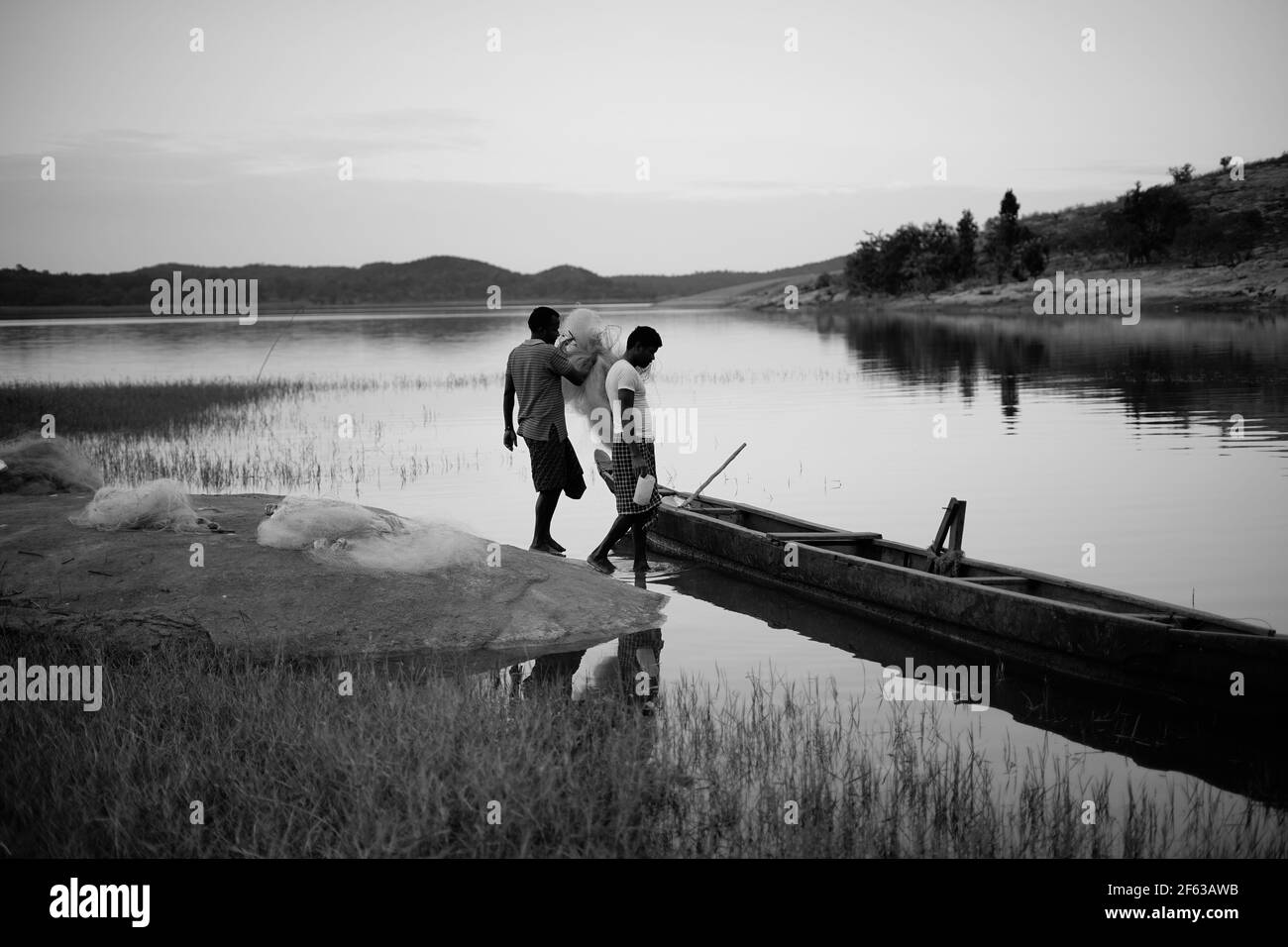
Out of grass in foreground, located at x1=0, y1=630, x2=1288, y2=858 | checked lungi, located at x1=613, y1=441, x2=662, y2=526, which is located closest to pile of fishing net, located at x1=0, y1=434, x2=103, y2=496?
grass in foreground, located at x1=0, y1=630, x2=1288, y2=858

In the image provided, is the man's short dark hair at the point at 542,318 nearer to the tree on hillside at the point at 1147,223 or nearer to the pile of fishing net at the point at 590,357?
the pile of fishing net at the point at 590,357

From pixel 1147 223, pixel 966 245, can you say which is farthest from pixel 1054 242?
pixel 1147 223

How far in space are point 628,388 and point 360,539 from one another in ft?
8.66

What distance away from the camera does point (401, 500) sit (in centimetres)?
1541

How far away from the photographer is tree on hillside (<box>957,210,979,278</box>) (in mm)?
80500

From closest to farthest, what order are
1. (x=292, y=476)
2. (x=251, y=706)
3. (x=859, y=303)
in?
(x=251, y=706)
(x=292, y=476)
(x=859, y=303)

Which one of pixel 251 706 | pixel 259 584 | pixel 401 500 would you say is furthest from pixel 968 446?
pixel 251 706

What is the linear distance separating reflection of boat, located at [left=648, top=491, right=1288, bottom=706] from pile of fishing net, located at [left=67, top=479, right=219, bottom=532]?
15.7 feet

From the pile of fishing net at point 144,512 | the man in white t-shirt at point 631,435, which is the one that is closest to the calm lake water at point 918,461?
the man in white t-shirt at point 631,435

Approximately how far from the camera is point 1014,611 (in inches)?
317

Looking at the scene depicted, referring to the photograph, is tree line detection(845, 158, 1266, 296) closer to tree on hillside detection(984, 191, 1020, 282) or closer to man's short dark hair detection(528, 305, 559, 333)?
tree on hillside detection(984, 191, 1020, 282)

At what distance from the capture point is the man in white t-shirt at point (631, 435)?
10266 mm
